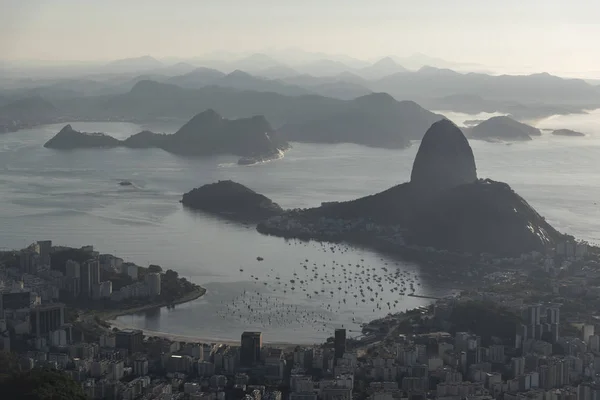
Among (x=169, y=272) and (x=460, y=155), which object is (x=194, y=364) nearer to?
(x=169, y=272)

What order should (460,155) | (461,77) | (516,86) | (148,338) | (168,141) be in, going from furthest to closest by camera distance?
(461,77)
(516,86)
(168,141)
(460,155)
(148,338)

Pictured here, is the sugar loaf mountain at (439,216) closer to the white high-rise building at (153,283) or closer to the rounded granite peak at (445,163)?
the rounded granite peak at (445,163)

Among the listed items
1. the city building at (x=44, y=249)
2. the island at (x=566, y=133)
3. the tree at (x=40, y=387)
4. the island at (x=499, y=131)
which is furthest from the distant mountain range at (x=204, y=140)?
the tree at (x=40, y=387)

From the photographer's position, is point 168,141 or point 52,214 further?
point 168,141

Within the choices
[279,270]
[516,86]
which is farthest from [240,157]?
[516,86]

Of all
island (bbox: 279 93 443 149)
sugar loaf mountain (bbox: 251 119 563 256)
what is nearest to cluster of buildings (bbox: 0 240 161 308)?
sugar loaf mountain (bbox: 251 119 563 256)

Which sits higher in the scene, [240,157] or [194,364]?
[240,157]

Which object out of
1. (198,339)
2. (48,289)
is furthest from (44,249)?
(198,339)

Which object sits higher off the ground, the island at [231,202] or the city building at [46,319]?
the island at [231,202]
